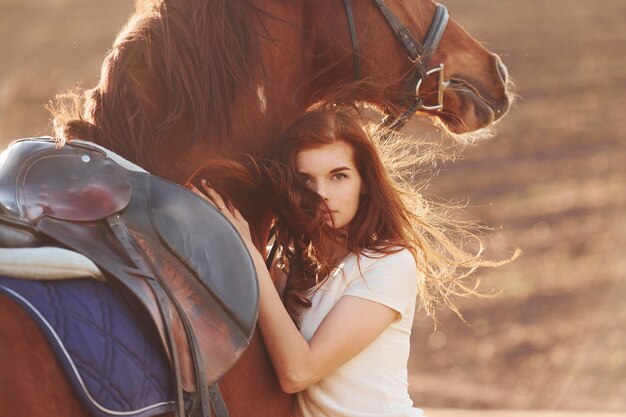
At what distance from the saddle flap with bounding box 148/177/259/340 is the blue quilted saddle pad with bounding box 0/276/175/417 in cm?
18

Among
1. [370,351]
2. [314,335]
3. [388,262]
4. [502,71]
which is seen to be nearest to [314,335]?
[314,335]

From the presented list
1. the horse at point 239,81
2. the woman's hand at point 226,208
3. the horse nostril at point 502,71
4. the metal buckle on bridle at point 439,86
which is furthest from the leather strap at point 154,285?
the horse nostril at point 502,71

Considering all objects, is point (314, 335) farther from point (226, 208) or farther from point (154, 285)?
point (154, 285)

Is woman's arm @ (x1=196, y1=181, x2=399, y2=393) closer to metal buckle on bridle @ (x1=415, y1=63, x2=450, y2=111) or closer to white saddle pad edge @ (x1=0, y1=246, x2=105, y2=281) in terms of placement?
white saddle pad edge @ (x1=0, y1=246, x2=105, y2=281)

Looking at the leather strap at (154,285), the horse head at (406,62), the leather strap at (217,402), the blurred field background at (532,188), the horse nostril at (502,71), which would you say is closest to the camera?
the leather strap at (154,285)

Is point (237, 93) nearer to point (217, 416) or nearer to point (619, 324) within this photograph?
point (217, 416)

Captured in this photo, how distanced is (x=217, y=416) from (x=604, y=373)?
7977 mm

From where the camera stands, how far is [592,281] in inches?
435

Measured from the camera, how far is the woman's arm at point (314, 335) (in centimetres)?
197

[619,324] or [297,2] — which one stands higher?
[297,2]

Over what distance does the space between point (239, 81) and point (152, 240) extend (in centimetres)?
50

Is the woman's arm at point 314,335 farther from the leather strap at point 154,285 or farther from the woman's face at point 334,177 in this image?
the leather strap at point 154,285

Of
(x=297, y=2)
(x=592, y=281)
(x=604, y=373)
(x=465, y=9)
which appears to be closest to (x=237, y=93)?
(x=297, y=2)

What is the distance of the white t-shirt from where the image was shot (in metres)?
2.09
